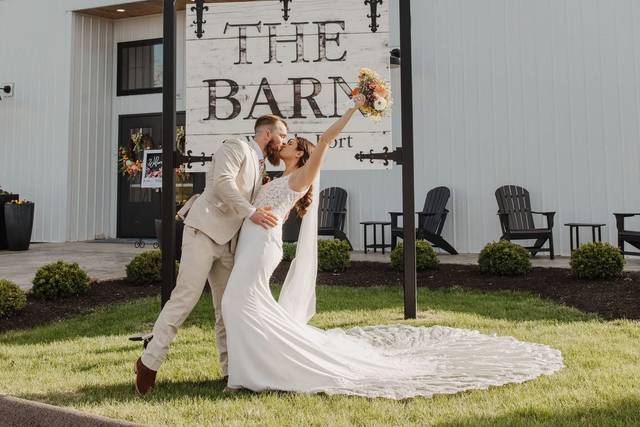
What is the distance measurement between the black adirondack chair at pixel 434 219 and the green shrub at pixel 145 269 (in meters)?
4.18

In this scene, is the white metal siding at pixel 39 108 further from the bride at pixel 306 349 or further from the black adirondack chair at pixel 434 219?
the bride at pixel 306 349

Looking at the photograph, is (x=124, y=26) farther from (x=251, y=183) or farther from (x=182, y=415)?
(x=182, y=415)

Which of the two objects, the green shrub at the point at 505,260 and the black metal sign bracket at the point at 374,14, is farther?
the green shrub at the point at 505,260

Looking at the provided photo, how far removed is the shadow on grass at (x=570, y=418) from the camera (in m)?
2.61

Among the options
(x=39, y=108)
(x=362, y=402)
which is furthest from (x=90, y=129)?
(x=362, y=402)

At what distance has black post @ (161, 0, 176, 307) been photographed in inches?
191

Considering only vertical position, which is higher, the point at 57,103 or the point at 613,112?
the point at 57,103

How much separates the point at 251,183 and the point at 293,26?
2.29 m

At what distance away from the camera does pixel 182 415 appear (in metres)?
2.84

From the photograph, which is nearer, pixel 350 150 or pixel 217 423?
pixel 217 423

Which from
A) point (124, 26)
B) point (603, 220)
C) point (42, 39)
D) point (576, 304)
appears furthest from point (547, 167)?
point (42, 39)

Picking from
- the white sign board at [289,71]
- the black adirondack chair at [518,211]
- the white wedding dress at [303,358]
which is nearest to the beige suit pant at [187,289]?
the white wedding dress at [303,358]

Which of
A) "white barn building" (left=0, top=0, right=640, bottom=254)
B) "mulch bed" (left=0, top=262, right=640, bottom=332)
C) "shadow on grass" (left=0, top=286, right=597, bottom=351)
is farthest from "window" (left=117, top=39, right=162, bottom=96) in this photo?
"shadow on grass" (left=0, top=286, right=597, bottom=351)

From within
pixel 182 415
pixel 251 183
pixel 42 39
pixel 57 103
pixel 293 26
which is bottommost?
pixel 182 415
